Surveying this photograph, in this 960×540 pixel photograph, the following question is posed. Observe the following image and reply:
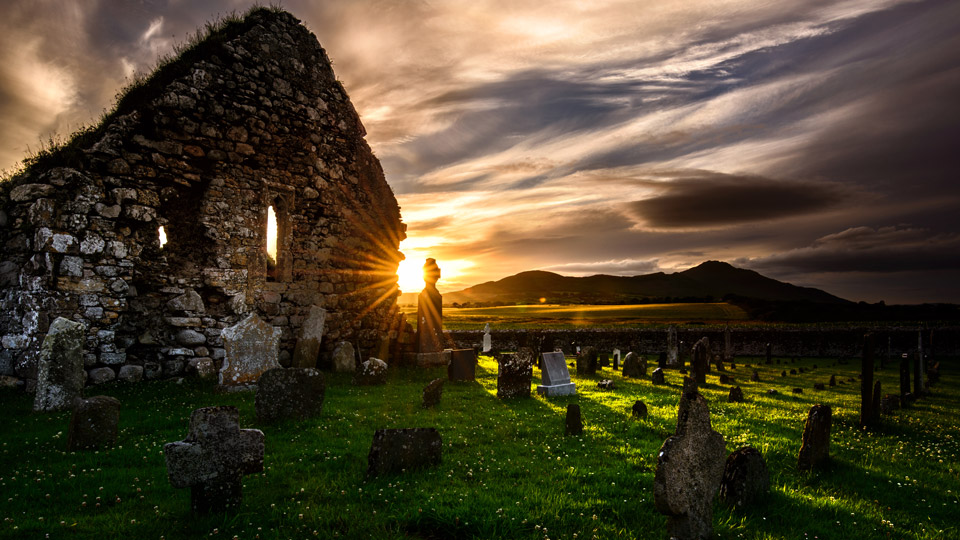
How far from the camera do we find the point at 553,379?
1248 cm

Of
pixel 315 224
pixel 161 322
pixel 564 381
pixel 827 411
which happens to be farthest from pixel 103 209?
pixel 827 411

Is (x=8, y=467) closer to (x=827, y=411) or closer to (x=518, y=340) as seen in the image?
(x=827, y=411)

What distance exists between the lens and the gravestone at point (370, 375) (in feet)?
43.1

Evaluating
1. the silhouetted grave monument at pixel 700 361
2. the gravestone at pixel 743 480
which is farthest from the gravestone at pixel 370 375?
the silhouetted grave monument at pixel 700 361

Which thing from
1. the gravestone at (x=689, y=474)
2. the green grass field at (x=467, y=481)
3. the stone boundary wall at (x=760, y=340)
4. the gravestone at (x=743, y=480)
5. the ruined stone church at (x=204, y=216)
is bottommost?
the stone boundary wall at (x=760, y=340)

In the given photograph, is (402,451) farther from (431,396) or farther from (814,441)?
(814,441)

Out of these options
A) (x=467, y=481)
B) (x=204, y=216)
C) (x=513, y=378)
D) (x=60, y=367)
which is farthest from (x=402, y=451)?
(x=204, y=216)

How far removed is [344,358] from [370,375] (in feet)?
7.71

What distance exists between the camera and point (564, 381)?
12.6 meters

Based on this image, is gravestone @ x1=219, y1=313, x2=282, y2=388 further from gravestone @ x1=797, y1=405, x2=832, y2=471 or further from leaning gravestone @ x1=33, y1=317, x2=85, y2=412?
gravestone @ x1=797, y1=405, x2=832, y2=471

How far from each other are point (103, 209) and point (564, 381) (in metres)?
12.5

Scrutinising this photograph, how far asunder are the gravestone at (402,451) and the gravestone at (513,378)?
221 inches

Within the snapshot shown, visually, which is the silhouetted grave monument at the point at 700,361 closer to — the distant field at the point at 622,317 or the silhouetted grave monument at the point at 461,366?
the silhouetted grave monument at the point at 461,366

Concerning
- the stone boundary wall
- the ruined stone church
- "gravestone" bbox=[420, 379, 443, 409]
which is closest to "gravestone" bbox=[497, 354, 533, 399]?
"gravestone" bbox=[420, 379, 443, 409]
